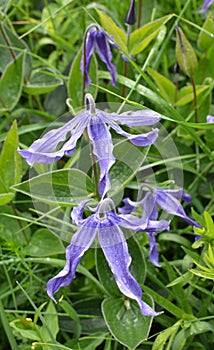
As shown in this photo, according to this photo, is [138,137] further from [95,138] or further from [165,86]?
[165,86]

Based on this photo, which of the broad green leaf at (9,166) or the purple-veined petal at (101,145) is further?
the broad green leaf at (9,166)

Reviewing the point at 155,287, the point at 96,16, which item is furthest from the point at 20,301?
the point at 96,16

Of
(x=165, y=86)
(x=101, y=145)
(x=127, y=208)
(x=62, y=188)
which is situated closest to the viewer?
(x=101, y=145)

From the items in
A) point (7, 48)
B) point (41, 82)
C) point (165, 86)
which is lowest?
point (165, 86)

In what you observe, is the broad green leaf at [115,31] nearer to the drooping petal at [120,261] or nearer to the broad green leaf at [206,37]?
the broad green leaf at [206,37]

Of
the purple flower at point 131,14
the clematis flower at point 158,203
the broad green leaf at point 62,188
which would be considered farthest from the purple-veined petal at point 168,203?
the purple flower at point 131,14

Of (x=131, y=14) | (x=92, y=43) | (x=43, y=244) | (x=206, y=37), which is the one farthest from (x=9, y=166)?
(x=206, y=37)

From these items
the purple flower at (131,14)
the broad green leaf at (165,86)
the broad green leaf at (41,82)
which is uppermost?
the purple flower at (131,14)
